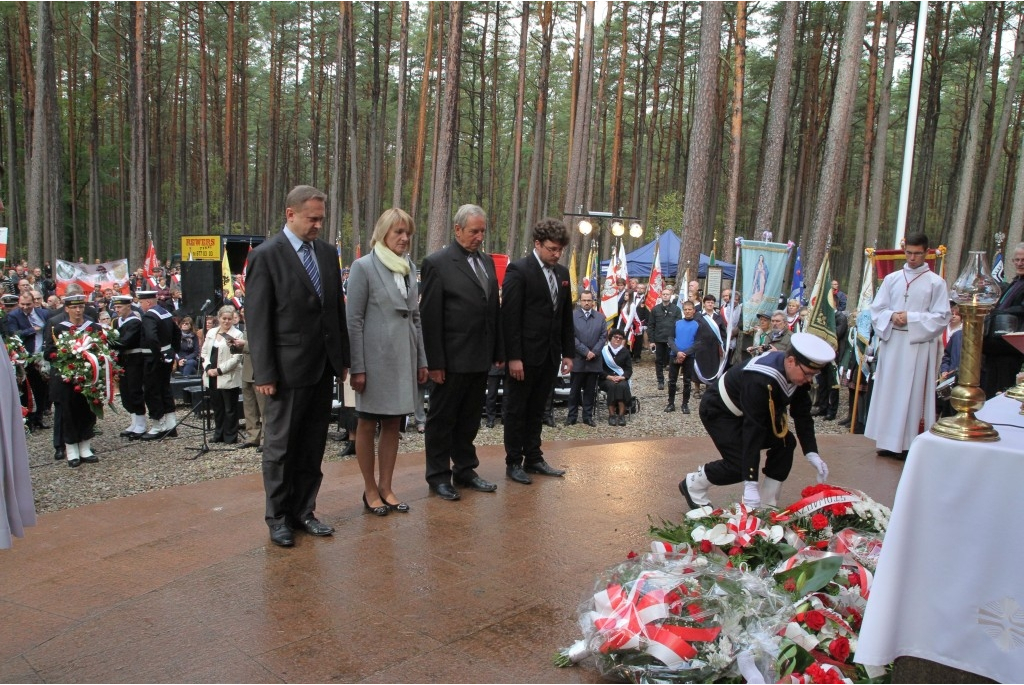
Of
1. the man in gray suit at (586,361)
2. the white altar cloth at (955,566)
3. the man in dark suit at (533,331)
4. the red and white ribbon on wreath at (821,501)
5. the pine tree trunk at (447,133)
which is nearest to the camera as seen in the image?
the white altar cloth at (955,566)

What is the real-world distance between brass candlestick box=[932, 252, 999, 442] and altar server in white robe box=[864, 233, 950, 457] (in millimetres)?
3553

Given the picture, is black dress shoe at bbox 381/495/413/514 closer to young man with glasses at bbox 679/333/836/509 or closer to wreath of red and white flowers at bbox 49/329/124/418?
young man with glasses at bbox 679/333/836/509

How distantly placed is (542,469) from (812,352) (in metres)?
2.33

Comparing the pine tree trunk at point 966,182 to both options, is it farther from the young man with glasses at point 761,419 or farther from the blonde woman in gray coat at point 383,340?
the blonde woman in gray coat at point 383,340

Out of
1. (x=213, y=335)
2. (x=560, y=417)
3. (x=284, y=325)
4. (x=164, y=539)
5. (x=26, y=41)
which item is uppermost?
(x=26, y=41)

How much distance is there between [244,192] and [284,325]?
3807 cm

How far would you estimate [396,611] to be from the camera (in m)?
3.18

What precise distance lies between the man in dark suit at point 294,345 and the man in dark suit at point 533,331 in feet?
4.56

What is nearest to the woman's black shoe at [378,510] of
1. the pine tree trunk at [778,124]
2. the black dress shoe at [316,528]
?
the black dress shoe at [316,528]

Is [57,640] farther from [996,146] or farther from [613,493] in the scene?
[996,146]

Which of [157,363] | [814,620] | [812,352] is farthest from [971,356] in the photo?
[157,363]

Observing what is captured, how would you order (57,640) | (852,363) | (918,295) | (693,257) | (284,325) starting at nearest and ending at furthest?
(57,640)
(284,325)
(918,295)
(852,363)
(693,257)

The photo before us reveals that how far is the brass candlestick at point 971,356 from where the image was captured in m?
2.26

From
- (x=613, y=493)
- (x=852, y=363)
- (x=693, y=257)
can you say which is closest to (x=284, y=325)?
(x=613, y=493)
